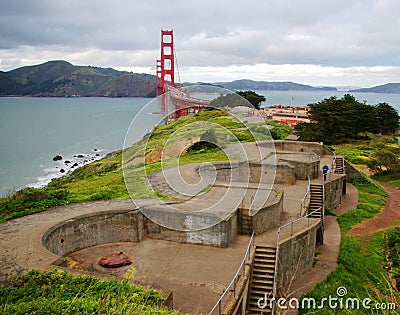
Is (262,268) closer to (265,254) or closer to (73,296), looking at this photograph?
(265,254)

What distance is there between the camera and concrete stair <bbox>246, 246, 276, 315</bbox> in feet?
30.1

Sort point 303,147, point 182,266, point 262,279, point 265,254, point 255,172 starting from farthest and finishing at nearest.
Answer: point 303,147 → point 255,172 → point 265,254 → point 262,279 → point 182,266

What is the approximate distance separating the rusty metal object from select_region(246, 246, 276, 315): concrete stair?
123 inches

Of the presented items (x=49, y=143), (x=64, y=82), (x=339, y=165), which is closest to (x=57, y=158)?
(x=49, y=143)

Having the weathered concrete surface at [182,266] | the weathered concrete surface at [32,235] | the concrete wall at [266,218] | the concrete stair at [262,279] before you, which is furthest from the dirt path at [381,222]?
the weathered concrete surface at [32,235]

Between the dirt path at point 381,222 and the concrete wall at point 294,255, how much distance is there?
14.2 ft

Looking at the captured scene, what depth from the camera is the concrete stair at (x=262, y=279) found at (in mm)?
9180

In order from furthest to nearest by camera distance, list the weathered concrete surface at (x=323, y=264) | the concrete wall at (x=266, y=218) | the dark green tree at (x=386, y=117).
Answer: the dark green tree at (x=386, y=117), the concrete wall at (x=266, y=218), the weathered concrete surface at (x=323, y=264)

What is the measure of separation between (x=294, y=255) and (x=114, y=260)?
4.82 metres

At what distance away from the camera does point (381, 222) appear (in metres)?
16.4

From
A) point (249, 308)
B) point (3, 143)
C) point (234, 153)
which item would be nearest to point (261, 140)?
point (234, 153)

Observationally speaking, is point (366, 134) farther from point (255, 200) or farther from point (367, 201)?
point (255, 200)

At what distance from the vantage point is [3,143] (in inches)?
2163

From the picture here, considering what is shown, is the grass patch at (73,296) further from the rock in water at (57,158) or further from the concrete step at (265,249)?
the rock in water at (57,158)
